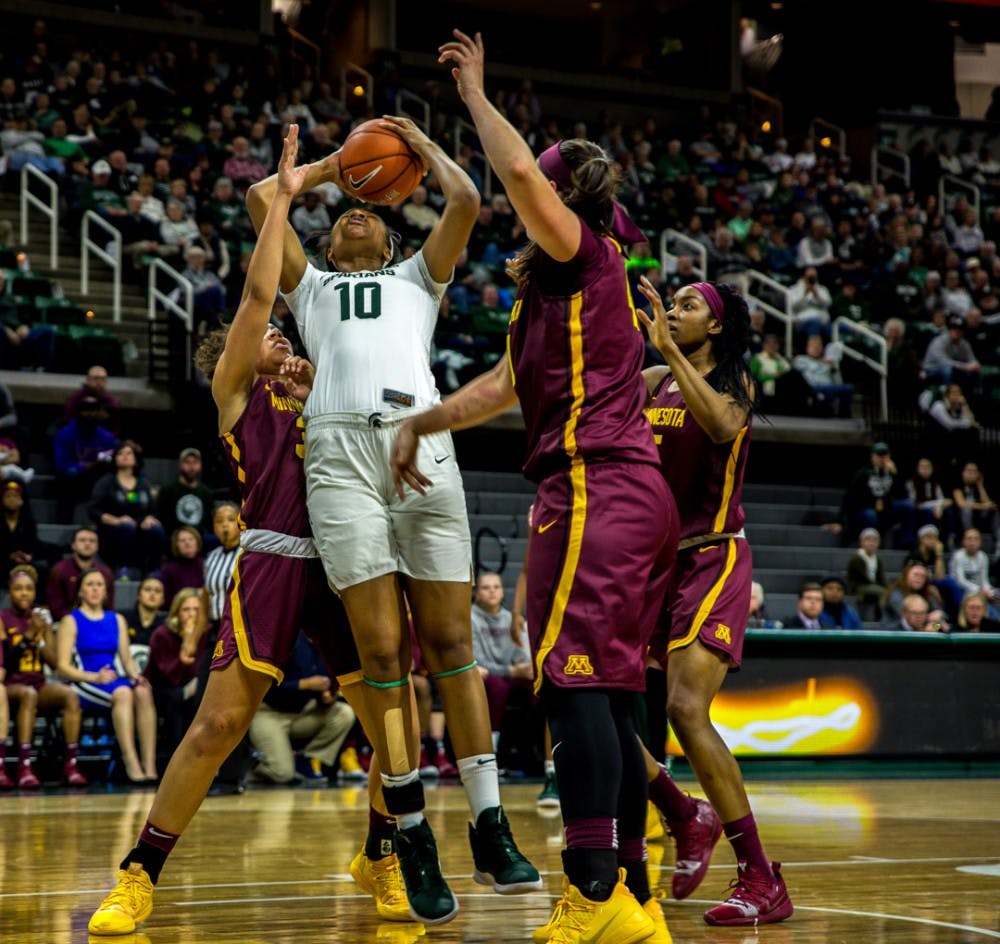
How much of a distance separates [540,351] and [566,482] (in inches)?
14.0

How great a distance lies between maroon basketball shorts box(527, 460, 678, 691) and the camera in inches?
154

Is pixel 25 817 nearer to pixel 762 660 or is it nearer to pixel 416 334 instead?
pixel 416 334

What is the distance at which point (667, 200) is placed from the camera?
74.1 ft

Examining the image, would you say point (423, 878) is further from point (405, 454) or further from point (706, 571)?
point (706, 571)

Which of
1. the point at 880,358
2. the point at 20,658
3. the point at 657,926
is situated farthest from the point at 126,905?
the point at 880,358

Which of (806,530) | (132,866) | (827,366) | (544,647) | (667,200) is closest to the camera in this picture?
(544,647)

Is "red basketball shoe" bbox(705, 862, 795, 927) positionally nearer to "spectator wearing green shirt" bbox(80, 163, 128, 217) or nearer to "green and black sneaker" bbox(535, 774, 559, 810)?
"green and black sneaker" bbox(535, 774, 559, 810)

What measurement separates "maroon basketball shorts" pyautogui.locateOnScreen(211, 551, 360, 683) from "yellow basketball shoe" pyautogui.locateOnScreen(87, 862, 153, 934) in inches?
25.7

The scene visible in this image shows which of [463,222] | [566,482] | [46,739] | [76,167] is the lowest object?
[46,739]

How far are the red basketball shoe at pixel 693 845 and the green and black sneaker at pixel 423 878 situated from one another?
975mm

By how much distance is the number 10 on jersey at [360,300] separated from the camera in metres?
4.85

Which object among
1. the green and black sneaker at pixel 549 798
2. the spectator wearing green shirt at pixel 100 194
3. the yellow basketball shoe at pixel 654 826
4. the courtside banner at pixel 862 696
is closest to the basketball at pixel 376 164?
the yellow basketball shoe at pixel 654 826

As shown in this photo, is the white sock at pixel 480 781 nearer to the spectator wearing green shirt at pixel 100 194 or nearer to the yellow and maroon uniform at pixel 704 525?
the yellow and maroon uniform at pixel 704 525

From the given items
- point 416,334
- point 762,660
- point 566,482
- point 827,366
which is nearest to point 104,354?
point 762,660
